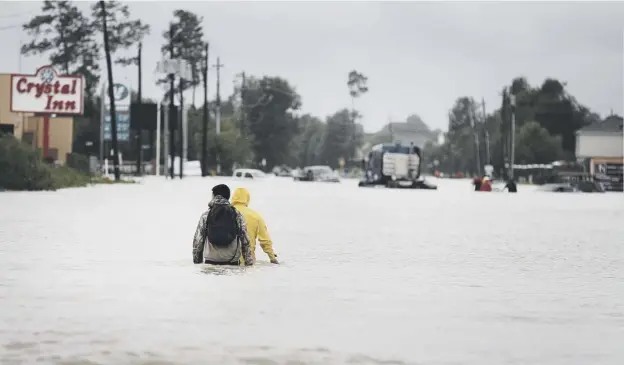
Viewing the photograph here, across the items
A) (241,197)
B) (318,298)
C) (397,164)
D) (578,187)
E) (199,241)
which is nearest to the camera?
(318,298)

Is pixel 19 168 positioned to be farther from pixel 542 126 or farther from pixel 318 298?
pixel 542 126

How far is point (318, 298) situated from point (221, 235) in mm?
2825

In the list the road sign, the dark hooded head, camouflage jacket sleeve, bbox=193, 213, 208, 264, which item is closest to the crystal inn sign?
the road sign

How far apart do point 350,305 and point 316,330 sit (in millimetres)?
2095

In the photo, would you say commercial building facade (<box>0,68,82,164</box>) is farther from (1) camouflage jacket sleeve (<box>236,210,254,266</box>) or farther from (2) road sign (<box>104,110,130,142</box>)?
(1) camouflage jacket sleeve (<box>236,210,254,266</box>)

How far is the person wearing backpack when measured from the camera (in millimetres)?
16391

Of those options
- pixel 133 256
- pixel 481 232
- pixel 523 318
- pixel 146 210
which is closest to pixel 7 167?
pixel 146 210

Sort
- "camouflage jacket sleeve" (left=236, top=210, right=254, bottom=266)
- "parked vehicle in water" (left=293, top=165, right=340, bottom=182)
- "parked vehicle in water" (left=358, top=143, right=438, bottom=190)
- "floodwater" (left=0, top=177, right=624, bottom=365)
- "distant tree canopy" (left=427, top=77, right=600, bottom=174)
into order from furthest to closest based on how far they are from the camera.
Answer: "distant tree canopy" (left=427, top=77, right=600, bottom=174) → "parked vehicle in water" (left=293, top=165, right=340, bottom=182) → "parked vehicle in water" (left=358, top=143, right=438, bottom=190) → "camouflage jacket sleeve" (left=236, top=210, right=254, bottom=266) → "floodwater" (left=0, top=177, right=624, bottom=365)

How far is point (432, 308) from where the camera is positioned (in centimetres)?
1331

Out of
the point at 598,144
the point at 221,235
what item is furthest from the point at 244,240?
the point at 598,144

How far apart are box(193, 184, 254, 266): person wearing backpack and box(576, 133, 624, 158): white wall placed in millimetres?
117616

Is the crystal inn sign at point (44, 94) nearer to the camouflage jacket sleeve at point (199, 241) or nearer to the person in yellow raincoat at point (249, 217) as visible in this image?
the camouflage jacket sleeve at point (199, 241)

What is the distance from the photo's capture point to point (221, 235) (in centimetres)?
1664

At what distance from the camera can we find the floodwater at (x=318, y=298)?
10.1 metres
